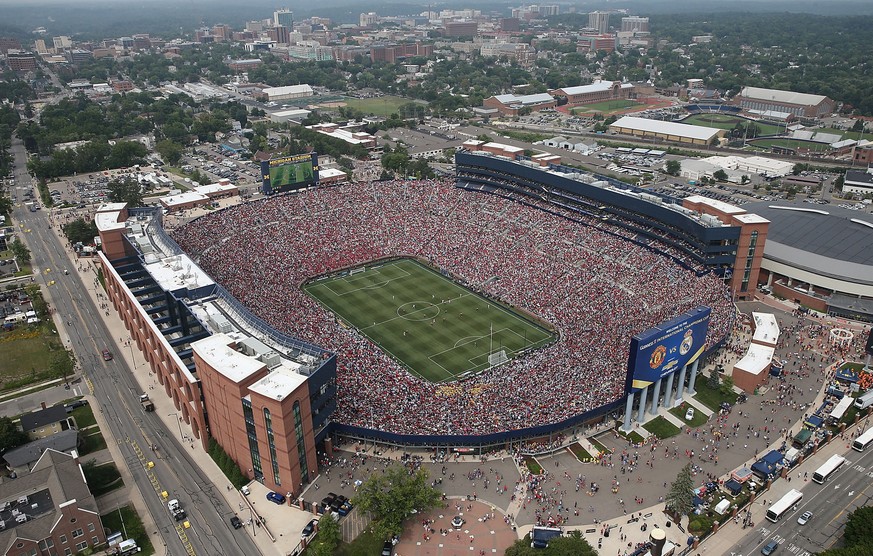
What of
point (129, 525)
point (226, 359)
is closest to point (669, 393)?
point (226, 359)

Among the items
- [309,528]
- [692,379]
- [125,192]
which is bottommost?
[309,528]

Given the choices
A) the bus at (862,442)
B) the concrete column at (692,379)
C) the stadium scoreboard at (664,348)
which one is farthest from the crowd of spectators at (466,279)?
the bus at (862,442)

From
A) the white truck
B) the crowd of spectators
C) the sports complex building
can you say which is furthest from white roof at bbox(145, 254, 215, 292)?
the white truck

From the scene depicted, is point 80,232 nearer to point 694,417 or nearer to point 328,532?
point 328,532

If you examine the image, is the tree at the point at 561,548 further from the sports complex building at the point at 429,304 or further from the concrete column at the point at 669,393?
the concrete column at the point at 669,393

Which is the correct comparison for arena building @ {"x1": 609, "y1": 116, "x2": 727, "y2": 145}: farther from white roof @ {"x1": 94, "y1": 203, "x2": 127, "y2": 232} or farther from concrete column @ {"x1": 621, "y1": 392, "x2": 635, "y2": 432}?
white roof @ {"x1": 94, "y1": 203, "x2": 127, "y2": 232}

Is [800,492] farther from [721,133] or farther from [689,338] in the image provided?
[721,133]
